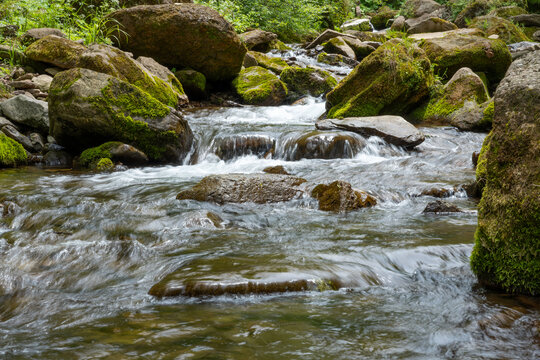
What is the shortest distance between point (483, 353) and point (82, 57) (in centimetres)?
907

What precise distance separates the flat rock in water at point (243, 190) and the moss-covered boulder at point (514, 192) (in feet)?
10.6

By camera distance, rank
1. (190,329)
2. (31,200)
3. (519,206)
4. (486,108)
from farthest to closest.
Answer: (486,108) → (31,200) → (519,206) → (190,329)

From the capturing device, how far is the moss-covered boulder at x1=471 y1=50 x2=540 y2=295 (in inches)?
102

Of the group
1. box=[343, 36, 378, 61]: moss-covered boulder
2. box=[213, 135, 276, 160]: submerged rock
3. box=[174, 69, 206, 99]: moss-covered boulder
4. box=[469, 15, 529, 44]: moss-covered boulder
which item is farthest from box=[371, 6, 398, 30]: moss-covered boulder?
box=[213, 135, 276, 160]: submerged rock

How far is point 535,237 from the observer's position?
2553 millimetres

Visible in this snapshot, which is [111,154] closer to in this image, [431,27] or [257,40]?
[257,40]

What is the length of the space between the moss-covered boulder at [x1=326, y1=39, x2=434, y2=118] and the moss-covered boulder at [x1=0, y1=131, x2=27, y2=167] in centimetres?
671

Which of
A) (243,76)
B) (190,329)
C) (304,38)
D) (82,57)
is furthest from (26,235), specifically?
(304,38)

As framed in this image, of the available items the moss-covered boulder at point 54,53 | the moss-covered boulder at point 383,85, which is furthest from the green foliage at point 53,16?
the moss-covered boulder at point 383,85

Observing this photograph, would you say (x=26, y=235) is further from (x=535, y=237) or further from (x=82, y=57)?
(x=82, y=57)

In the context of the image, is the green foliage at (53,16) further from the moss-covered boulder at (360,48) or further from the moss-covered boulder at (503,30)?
the moss-covered boulder at (503,30)

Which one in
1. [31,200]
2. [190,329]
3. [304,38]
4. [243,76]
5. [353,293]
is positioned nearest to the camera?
[190,329]

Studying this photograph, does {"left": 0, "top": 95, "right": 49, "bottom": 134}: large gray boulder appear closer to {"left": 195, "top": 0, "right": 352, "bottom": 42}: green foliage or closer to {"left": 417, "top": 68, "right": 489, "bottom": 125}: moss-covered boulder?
{"left": 417, "top": 68, "right": 489, "bottom": 125}: moss-covered boulder

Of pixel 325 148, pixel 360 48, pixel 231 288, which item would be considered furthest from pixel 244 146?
pixel 360 48
